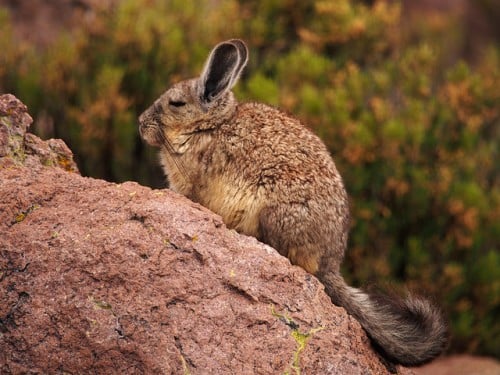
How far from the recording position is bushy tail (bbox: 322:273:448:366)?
5.19m

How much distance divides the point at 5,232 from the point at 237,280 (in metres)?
Answer: 1.21

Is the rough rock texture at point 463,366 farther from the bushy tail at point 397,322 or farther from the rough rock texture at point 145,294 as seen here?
the rough rock texture at point 145,294

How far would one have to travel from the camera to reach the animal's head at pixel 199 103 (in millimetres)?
5891

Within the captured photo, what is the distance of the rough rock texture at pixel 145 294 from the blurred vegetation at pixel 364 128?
4.78m

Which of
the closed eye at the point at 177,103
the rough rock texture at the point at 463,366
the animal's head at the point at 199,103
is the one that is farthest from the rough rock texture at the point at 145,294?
the rough rock texture at the point at 463,366

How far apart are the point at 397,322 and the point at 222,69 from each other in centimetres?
201

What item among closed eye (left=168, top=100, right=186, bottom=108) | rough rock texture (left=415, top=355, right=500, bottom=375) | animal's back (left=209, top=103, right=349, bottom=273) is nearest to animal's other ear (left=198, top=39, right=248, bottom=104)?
closed eye (left=168, top=100, right=186, bottom=108)

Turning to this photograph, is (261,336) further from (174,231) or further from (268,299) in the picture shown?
(174,231)

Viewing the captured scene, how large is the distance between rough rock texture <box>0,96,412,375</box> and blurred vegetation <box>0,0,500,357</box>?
4779 mm

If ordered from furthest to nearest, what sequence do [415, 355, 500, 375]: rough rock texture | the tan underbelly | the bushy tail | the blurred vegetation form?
the blurred vegetation < [415, 355, 500, 375]: rough rock texture < the tan underbelly < the bushy tail

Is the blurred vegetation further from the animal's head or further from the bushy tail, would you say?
the bushy tail

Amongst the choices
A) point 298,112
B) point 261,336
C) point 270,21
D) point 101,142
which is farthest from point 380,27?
point 261,336

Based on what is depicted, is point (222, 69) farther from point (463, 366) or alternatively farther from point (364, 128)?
point (463, 366)

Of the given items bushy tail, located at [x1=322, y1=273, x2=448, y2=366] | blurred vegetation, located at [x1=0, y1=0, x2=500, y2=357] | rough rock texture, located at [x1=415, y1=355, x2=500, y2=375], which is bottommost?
rough rock texture, located at [x1=415, y1=355, x2=500, y2=375]
